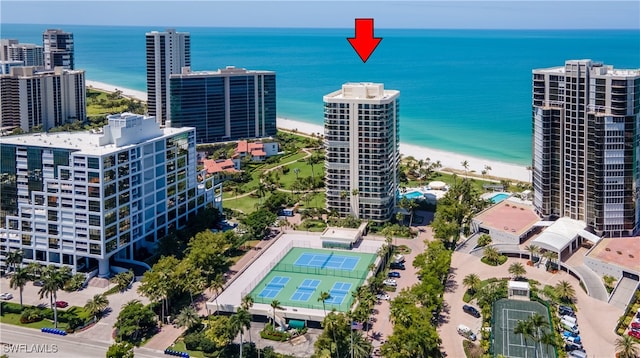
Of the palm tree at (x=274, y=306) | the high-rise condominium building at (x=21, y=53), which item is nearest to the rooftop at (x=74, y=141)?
the palm tree at (x=274, y=306)

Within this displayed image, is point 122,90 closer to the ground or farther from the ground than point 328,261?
farther from the ground

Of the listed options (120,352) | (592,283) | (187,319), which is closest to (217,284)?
(187,319)

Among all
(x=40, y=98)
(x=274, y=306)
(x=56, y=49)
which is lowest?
(x=274, y=306)

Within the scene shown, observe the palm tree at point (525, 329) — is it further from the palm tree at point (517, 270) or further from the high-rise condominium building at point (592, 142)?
the high-rise condominium building at point (592, 142)

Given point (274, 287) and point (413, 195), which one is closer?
point (274, 287)

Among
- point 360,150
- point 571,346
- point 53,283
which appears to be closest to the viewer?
point 571,346

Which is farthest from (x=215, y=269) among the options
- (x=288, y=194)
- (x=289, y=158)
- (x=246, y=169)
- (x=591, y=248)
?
(x=289, y=158)

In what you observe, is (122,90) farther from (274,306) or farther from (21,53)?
(274,306)
